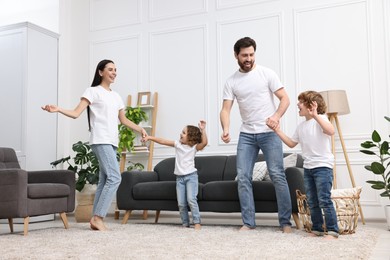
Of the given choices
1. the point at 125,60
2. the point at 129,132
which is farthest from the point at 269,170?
the point at 125,60

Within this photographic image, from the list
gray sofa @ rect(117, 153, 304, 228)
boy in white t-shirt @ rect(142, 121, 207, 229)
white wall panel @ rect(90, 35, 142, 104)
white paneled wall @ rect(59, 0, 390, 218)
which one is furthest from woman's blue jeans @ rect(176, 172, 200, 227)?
white wall panel @ rect(90, 35, 142, 104)

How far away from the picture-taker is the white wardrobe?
554cm

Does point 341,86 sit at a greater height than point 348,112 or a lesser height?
greater

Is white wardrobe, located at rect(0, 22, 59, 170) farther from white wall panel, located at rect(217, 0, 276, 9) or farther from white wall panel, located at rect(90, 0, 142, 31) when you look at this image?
white wall panel, located at rect(217, 0, 276, 9)

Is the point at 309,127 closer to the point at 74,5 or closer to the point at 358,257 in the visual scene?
the point at 358,257

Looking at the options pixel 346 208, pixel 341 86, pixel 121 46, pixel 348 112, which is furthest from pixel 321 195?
pixel 121 46

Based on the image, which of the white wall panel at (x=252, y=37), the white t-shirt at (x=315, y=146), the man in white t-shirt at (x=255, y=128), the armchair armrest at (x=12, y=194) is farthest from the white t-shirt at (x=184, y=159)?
the white wall panel at (x=252, y=37)

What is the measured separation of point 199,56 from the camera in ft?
18.5

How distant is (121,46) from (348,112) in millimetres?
3094

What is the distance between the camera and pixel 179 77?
18.8 feet

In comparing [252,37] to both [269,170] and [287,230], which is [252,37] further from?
→ [287,230]

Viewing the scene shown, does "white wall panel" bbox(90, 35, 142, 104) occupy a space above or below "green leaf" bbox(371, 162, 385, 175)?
above

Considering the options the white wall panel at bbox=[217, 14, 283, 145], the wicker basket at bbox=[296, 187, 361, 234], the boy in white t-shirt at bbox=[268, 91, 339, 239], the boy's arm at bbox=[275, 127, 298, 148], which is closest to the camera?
the boy in white t-shirt at bbox=[268, 91, 339, 239]

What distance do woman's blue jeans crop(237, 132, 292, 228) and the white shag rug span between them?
160 millimetres
